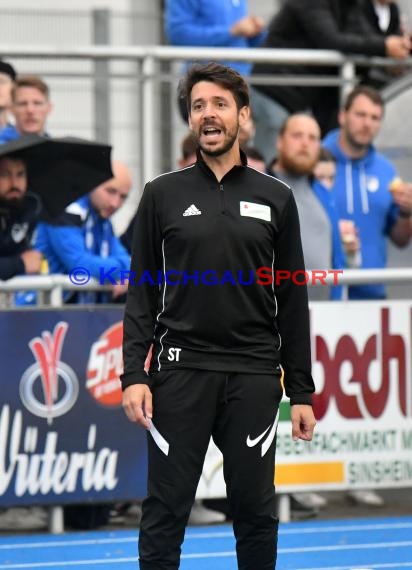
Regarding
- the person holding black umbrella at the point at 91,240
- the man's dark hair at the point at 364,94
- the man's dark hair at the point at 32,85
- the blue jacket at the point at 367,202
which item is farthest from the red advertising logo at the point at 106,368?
the man's dark hair at the point at 364,94

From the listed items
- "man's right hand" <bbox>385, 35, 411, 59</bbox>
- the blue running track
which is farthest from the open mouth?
"man's right hand" <bbox>385, 35, 411, 59</bbox>

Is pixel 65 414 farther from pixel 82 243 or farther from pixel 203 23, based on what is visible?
pixel 203 23

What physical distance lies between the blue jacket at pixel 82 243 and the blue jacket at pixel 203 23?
222cm

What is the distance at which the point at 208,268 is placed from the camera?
5.20 metres

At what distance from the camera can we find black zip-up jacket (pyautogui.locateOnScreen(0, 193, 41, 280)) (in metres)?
8.09

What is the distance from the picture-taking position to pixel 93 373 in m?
8.16

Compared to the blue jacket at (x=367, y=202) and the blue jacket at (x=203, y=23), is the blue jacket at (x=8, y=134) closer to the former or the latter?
the blue jacket at (x=203, y=23)

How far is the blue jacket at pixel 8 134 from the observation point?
8.96m

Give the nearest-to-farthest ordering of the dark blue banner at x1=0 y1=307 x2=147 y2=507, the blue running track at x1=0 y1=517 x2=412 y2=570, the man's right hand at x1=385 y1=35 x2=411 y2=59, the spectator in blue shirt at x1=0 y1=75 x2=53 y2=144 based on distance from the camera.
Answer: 1. the blue running track at x1=0 y1=517 x2=412 y2=570
2. the dark blue banner at x1=0 y1=307 x2=147 y2=507
3. the spectator in blue shirt at x1=0 y1=75 x2=53 y2=144
4. the man's right hand at x1=385 y1=35 x2=411 y2=59

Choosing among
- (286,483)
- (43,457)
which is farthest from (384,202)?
(43,457)

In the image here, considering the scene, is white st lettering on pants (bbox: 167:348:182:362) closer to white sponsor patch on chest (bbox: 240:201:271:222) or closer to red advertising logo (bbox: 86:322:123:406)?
white sponsor patch on chest (bbox: 240:201:271:222)

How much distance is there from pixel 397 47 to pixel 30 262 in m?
3.85

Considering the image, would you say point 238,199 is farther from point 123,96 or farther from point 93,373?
point 123,96

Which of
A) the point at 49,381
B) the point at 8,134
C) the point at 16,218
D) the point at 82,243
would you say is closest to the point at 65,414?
the point at 49,381
